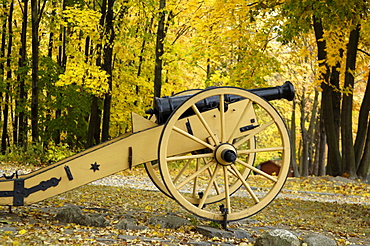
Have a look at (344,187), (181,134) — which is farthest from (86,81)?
(181,134)

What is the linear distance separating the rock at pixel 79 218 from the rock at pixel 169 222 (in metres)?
0.61

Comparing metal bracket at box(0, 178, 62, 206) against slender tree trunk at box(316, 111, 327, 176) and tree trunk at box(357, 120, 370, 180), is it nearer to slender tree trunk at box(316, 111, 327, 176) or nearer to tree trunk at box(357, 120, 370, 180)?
tree trunk at box(357, 120, 370, 180)

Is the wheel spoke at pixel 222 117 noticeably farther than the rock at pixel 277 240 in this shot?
Yes

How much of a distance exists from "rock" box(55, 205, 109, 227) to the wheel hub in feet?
5.05

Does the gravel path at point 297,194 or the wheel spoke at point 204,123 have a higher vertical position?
the wheel spoke at point 204,123

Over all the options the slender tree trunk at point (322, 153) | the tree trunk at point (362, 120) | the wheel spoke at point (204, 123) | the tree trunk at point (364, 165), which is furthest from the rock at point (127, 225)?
the slender tree trunk at point (322, 153)

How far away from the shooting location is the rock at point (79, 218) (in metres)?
6.12

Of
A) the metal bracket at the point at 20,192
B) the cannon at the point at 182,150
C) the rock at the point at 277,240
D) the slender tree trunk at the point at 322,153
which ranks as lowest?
the slender tree trunk at the point at 322,153

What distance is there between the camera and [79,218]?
6223 mm

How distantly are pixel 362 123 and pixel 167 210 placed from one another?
33.6 ft

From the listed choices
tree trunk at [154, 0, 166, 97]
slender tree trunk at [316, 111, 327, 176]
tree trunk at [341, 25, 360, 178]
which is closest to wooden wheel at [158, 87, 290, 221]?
tree trunk at [341, 25, 360, 178]

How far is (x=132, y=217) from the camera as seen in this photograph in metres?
6.89

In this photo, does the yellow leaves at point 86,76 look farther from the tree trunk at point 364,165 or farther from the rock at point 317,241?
the rock at point 317,241

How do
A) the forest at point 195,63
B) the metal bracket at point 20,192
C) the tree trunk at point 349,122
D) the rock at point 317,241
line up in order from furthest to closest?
the tree trunk at point 349,122 < the forest at point 195,63 < the metal bracket at point 20,192 < the rock at point 317,241
